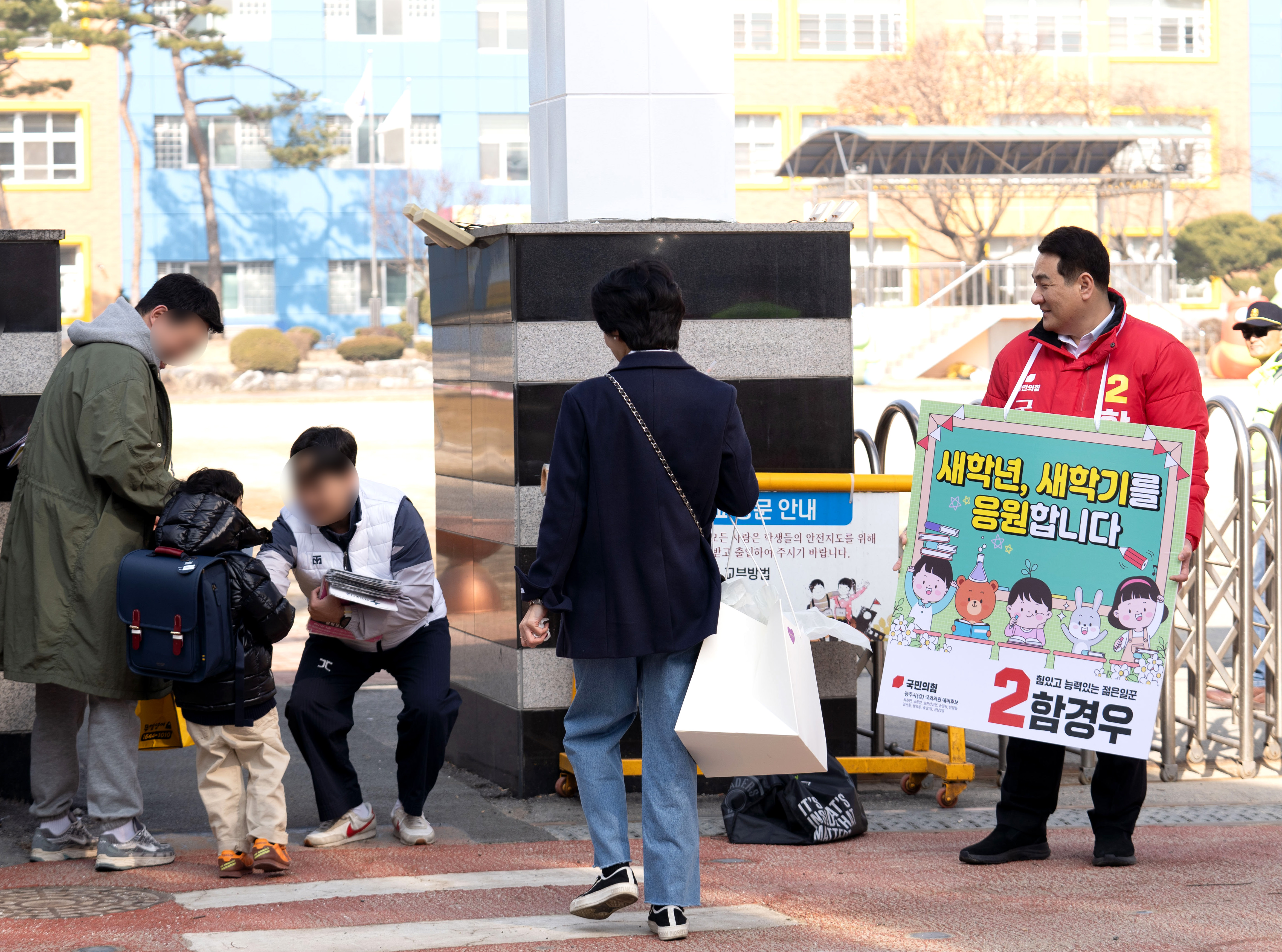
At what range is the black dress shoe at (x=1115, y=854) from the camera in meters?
4.80

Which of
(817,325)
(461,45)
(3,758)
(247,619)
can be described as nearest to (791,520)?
(817,325)

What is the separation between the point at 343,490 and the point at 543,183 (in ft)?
7.32

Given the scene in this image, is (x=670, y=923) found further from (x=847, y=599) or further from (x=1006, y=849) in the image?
(x=847, y=599)

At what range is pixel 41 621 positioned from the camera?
15.5ft

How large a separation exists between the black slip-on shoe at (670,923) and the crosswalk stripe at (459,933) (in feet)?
0.28

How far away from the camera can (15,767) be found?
566 cm

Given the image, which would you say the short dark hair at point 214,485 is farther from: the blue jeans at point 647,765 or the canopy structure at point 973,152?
the canopy structure at point 973,152

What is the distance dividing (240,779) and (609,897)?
4.66 feet

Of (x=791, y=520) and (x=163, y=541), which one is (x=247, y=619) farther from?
(x=791, y=520)

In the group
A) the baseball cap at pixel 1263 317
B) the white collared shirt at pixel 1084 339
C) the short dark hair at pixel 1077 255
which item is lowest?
the white collared shirt at pixel 1084 339

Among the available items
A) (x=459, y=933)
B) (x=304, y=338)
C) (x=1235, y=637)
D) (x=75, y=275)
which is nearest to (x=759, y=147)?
(x=304, y=338)

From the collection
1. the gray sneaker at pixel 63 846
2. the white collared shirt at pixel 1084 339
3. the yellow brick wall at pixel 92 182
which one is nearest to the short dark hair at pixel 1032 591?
the white collared shirt at pixel 1084 339

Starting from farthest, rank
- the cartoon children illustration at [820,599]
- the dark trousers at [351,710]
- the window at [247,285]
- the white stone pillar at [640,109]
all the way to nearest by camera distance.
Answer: the window at [247,285]
the white stone pillar at [640,109]
the cartoon children illustration at [820,599]
the dark trousers at [351,710]

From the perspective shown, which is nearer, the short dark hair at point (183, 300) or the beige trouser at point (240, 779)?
the beige trouser at point (240, 779)
